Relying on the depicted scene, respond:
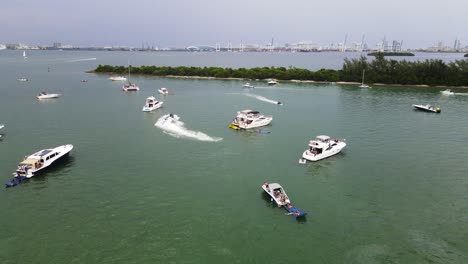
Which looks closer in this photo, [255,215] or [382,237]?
[382,237]

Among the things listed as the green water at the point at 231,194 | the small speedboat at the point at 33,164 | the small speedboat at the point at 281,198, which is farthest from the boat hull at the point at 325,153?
the small speedboat at the point at 33,164

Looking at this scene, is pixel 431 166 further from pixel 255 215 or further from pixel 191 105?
pixel 191 105

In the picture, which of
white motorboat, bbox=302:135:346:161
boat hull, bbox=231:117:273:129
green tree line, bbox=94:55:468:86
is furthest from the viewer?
green tree line, bbox=94:55:468:86

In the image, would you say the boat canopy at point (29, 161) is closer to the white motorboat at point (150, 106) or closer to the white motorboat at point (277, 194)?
the white motorboat at point (277, 194)

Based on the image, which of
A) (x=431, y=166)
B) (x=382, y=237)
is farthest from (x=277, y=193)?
(x=431, y=166)

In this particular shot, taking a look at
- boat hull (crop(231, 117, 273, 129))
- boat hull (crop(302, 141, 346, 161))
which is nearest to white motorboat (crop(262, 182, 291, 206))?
boat hull (crop(302, 141, 346, 161))

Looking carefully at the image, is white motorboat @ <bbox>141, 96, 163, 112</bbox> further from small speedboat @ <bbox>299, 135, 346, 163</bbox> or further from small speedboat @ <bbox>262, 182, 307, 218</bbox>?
small speedboat @ <bbox>262, 182, 307, 218</bbox>

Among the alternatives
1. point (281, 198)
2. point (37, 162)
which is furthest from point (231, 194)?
point (37, 162)
